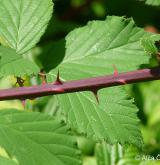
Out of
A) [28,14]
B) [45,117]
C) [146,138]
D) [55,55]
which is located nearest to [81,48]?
[55,55]

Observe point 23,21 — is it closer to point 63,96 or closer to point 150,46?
point 63,96

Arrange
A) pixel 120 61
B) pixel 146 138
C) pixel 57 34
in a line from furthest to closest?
pixel 57 34
pixel 146 138
pixel 120 61

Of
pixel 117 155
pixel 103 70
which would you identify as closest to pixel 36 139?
pixel 103 70

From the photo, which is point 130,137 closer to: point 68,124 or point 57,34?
point 68,124

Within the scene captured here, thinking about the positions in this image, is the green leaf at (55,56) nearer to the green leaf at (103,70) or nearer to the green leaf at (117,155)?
the green leaf at (103,70)

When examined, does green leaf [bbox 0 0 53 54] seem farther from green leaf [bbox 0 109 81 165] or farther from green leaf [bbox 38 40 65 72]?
green leaf [bbox 0 109 81 165]

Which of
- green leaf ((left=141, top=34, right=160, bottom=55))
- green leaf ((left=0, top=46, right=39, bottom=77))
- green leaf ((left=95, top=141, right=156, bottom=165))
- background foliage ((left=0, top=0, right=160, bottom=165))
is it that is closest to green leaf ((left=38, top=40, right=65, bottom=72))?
background foliage ((left=0, top=0, right=160, bottom=165))

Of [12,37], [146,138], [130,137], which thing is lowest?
[146,138]
